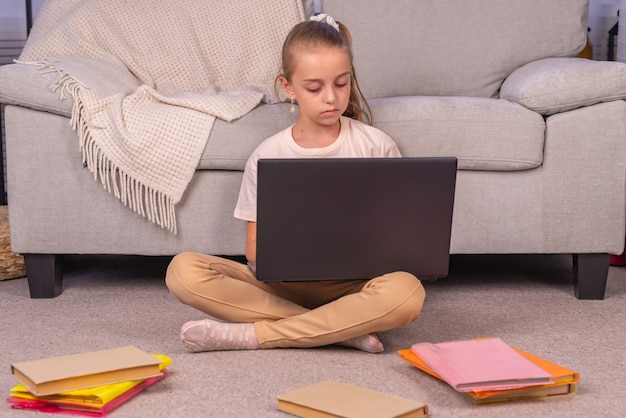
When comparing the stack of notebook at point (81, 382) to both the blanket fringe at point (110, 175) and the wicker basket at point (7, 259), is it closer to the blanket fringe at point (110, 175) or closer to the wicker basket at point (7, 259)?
the blanket fringe at point (110, 175)

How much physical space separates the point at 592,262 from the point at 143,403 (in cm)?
121

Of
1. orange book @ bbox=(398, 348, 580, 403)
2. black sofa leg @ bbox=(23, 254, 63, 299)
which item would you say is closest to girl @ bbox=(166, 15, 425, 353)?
orange book @ bbox=(398, 348, 580, 403)

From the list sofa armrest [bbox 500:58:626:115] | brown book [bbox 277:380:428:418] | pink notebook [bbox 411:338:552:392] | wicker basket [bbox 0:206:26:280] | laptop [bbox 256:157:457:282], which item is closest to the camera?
brown book [bbox 277:380:428:418]

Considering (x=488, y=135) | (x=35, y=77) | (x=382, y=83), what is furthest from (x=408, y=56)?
(x=35, y=77)

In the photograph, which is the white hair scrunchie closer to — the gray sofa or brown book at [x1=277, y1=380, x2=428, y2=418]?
the gray sofa

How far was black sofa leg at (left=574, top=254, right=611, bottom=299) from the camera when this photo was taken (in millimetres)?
2115

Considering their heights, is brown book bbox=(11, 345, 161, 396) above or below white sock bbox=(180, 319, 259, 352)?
above

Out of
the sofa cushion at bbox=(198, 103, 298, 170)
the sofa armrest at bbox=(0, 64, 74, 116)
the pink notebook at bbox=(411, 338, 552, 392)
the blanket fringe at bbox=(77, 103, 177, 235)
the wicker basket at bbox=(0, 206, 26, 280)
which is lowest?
the wicker basket at bbox=(0, 206, 26, 280)

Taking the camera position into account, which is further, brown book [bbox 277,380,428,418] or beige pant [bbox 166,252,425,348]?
beige pant [bbox 166,252,425,348]

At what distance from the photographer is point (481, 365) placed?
143 centimetres

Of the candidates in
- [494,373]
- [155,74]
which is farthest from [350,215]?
[155,74]

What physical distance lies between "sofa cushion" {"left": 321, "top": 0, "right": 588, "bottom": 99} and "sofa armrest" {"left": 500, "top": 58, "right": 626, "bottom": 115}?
43 centimetres

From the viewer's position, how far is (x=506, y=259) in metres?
2.66

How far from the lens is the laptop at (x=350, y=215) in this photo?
1.53 metres
